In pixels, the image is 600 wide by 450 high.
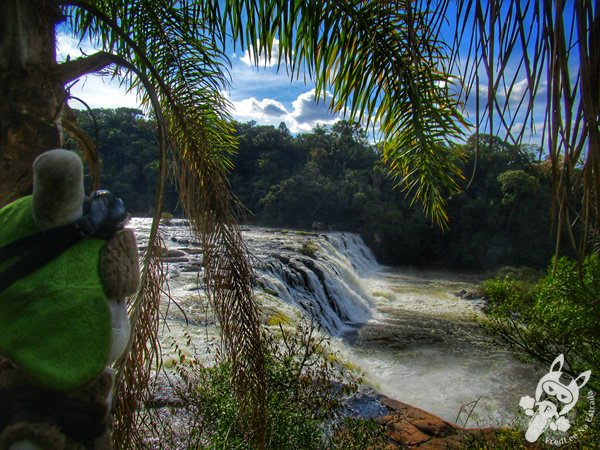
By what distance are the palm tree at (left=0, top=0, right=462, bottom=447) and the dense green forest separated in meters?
17.1

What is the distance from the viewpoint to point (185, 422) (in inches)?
163

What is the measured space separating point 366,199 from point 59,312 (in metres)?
27.4

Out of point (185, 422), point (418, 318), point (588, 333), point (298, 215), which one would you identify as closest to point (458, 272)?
point (298, 215)

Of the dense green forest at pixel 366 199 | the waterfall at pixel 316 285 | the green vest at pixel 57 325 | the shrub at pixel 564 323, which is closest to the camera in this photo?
the green vest at pixel 57 325

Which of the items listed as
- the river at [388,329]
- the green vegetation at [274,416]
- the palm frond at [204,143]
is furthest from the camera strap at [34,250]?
the river at [388,329]

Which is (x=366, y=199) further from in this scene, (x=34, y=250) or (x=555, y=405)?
(x=34, y=250)

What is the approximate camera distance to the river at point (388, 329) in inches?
274

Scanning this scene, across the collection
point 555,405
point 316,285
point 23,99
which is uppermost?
point 23,99

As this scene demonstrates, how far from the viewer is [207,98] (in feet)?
9.16

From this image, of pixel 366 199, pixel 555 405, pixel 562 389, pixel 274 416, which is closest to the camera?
pixel 274 416

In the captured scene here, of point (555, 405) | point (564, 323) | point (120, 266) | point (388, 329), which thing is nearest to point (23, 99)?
point (120, 266)

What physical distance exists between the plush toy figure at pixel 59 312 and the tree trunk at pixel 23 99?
23.5 inches

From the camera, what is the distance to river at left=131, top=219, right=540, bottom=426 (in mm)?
6953

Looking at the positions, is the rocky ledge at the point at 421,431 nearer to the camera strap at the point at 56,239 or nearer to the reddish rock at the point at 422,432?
the reddish rock at the point at 422,432
